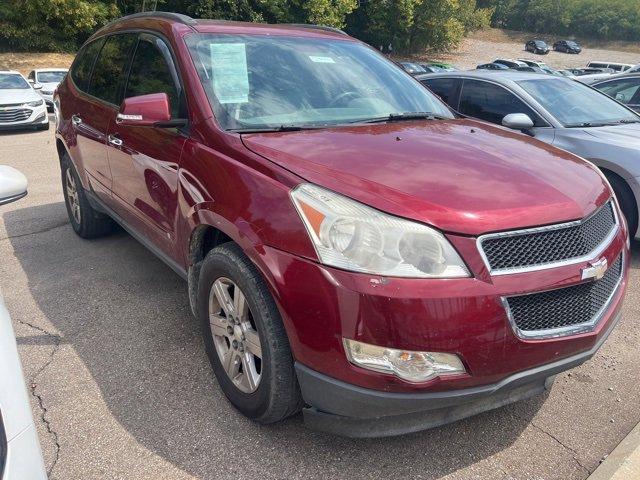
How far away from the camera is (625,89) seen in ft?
26.0

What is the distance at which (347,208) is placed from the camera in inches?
81.4

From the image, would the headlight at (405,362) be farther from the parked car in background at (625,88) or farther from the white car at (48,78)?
the white car at (48,78)

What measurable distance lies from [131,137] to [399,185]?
2060 millimetres

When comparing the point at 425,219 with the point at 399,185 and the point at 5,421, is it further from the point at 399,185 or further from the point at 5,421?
the point at 5,421

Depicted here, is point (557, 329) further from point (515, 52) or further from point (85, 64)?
point (515, 52)

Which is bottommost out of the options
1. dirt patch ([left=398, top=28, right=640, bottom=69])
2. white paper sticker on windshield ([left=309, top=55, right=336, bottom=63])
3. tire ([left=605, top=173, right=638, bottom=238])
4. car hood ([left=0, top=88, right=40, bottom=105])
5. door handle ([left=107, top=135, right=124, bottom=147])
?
car hood ([left=0, top=88, right=40, bottom=105])

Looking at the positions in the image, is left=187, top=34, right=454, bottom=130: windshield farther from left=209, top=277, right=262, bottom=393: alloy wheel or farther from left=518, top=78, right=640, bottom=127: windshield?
left=518, top=78, right=640, bottom=127: windshield

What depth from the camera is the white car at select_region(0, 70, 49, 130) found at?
12.8 m

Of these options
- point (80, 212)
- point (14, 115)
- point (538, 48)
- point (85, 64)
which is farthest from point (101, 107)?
point (538, 48)

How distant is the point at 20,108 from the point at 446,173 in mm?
13299

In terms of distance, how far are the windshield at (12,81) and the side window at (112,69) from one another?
11209mm

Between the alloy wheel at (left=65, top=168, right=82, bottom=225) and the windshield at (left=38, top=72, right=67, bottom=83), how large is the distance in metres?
14.3

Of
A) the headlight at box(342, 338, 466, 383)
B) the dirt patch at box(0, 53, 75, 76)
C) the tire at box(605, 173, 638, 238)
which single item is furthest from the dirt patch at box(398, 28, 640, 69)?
the headlight at box(342, 338, 466, 383)

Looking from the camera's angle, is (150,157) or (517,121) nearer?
(150,157)
